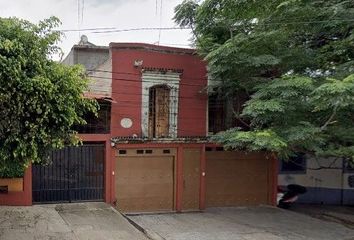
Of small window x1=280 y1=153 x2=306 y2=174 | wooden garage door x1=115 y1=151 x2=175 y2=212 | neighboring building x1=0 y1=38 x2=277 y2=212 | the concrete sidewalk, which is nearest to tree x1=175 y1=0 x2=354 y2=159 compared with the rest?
neighboring building x1=0 y1=38 x2=277 y2=212

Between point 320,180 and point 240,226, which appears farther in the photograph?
point 320,180

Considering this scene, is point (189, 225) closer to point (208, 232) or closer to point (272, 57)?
point (208, 232)

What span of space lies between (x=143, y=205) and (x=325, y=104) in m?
8.11

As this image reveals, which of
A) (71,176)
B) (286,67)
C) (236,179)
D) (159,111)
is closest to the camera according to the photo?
(286,67)

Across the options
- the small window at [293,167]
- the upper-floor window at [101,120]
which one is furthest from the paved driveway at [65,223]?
the small window at [293,167]

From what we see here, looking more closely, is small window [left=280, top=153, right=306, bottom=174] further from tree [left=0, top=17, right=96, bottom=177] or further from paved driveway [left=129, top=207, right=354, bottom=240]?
tree [left=0, top=17, right=96, bottom=177]

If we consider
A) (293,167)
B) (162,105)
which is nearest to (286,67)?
(162,105)

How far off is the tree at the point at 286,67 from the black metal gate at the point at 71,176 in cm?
443

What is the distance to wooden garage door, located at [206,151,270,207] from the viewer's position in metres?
17.8

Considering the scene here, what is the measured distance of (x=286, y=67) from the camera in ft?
47.4

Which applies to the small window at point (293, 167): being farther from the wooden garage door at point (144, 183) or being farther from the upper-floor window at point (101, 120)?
the upper-floor window at point (101, 120)

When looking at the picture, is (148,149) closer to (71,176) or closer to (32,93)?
(71,176)

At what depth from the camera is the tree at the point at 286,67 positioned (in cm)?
1234

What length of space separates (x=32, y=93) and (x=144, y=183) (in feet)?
29.1
